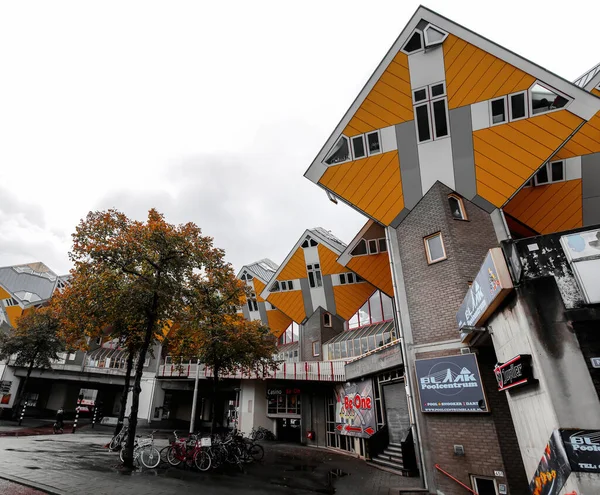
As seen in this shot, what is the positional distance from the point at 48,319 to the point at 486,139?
118 ft

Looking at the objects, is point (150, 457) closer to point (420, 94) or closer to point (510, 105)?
point (420, 94)

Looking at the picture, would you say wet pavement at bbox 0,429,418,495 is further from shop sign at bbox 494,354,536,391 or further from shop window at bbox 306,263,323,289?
shop window at bbox 306,263,323,289

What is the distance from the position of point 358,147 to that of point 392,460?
46.0 feet

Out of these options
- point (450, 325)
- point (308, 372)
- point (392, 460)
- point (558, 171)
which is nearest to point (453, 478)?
point (450, 325)

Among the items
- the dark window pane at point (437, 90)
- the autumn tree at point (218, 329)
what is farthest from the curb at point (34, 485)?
the dark window pane at point (437, 90)

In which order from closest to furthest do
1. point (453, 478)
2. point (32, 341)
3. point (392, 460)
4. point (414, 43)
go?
1. point (453, 478)
2. point (414, 43)
3. point (392, 460)
4. point (32, 341)

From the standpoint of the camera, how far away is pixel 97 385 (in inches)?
1646

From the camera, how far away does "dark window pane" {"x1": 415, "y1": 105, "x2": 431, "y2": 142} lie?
13812 millimetres

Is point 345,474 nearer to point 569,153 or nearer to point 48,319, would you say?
point 569,153

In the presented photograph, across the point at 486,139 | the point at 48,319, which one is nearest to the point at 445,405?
the point at 486,139

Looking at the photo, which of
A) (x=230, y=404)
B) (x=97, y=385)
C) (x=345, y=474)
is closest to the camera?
(x=345, y=474)

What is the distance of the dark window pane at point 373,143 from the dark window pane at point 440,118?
2403 millimetres

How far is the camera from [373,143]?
1473 cm

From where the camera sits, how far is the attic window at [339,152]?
15.1 meters
